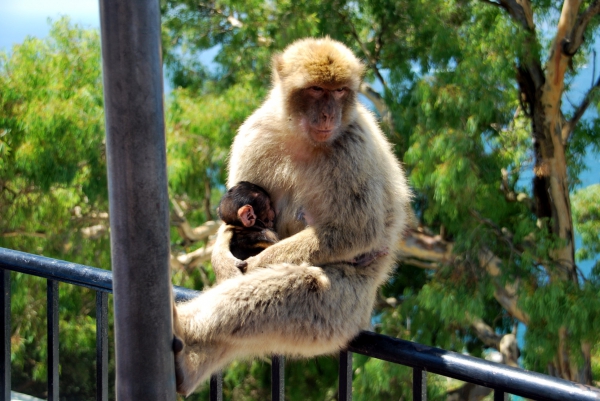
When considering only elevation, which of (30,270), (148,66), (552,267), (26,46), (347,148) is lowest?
(552,267)

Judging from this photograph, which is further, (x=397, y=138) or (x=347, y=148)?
(x=397, y=138)

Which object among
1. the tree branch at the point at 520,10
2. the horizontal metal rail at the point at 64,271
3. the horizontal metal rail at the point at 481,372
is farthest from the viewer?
the tree branch at the point at 520,10

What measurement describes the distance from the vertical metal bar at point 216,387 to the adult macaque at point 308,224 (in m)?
0.02

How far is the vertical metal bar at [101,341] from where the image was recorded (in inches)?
85.7

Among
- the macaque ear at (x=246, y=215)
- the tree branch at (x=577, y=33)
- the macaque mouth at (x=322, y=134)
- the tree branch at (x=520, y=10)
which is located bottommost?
the macaque ear at (x=246, y=215)

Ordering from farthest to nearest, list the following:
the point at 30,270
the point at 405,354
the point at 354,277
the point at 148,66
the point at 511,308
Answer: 1. the point at 511,308
2. the point at 354,277
3. the point at 30,270
4. the point at 405,354
5. the point at 148,66

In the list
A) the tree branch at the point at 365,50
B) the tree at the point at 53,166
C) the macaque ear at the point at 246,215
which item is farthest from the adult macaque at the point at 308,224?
the tree branch at the point at 365,50

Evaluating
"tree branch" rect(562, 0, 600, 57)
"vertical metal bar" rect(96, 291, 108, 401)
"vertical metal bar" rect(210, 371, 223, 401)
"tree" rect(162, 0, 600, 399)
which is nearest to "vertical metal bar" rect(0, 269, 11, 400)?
"vertical metal bar" rect(96, 291, 108, 401)

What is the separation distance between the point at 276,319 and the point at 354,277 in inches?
15.6

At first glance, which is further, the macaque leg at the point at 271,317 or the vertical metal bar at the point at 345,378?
the macaque leg at the point at 271,317

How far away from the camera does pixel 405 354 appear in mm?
1810

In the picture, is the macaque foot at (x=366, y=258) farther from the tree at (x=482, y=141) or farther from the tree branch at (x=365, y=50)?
the tree branch at (x=365, y=50)

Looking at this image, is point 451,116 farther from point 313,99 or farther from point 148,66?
point 148,66

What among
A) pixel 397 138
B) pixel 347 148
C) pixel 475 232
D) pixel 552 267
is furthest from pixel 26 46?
pixel 347 148
